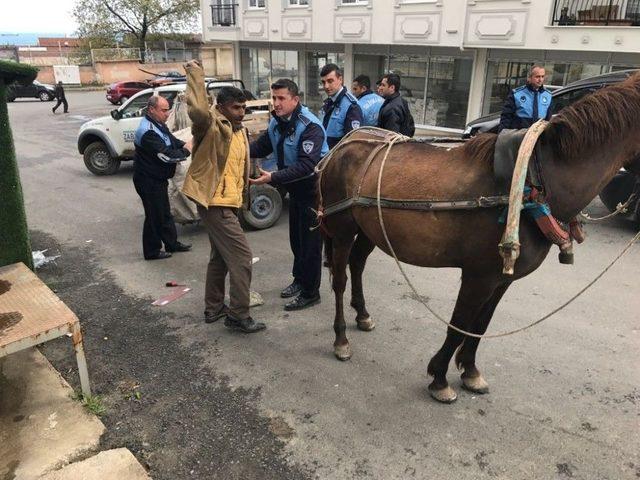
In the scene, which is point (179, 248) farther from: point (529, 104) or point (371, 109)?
point (529, 104)

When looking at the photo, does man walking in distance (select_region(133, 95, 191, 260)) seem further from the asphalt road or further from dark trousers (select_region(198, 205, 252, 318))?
dark trousers (select_region(198, 205, 252, 318))

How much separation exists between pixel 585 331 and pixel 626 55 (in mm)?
10260

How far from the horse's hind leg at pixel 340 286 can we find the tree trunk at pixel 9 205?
107 inches

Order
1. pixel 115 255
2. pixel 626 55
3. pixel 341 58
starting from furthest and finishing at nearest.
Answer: pixel 341 58
pixel 626 55
pixel 115 255

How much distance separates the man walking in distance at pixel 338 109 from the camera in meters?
5.45

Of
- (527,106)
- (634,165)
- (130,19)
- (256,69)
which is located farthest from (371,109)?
(130,19)

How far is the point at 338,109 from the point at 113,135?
667 centimetres

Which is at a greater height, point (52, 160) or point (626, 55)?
point (626, 55)

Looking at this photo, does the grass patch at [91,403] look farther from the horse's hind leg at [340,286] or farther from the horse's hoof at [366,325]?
the horse's hoof at [366,325]

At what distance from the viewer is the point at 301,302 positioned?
4711 millimetres

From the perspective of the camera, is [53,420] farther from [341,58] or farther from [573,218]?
[341,58]

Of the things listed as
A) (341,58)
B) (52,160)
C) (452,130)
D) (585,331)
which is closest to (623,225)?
(585,331)

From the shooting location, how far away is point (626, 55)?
1158cm

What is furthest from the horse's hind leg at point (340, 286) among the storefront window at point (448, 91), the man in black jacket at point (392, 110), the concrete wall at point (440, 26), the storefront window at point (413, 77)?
the storefront window at point (413, 77)
